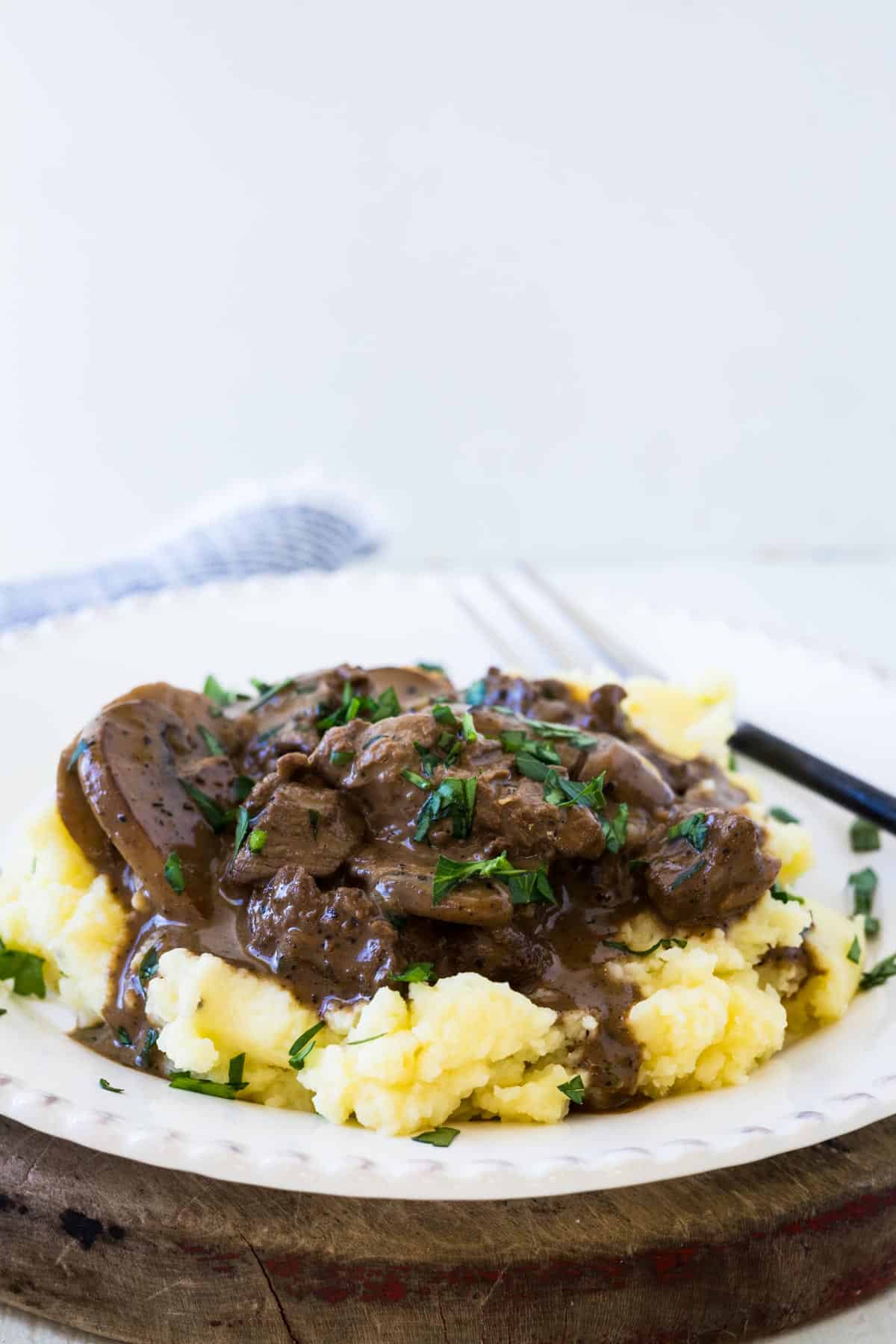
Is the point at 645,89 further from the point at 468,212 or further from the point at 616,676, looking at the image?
the point at 616,676

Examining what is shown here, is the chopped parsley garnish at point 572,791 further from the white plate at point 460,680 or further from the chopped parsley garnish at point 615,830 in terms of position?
the white plate at point 460,680

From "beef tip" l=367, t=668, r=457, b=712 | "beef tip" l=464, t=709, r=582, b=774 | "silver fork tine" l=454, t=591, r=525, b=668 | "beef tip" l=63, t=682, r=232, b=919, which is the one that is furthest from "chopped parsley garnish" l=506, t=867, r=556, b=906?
"silver fork tine" l=454, t=591, r=525, b=668

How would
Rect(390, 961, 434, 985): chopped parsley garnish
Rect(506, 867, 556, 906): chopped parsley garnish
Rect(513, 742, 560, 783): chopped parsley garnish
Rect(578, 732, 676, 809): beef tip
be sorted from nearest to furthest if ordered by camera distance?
Rect(390, 961, 434, 985): chopped parsley garnish
Rect(506, 867, 556, 906): chopped parsley garnish
Rect(513, 742, 560, 783): chopped parsley garnish
Rect(578, 732, 676, 809): beef tip

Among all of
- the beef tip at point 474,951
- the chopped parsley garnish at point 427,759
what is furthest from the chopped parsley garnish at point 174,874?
the chopped parsley garnish at point 427,759

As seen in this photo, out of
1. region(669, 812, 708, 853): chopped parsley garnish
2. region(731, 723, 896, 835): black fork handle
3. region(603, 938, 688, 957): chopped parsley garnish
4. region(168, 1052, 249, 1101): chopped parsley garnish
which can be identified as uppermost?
region(669, 812, 708, 853): chopped parsley garnish

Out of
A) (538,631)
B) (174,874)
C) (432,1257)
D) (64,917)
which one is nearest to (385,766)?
(174,874)

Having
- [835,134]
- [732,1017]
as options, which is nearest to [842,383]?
[835,134]

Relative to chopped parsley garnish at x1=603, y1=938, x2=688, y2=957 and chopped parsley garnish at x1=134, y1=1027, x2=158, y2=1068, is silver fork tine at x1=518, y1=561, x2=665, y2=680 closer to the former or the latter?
chopped parsley garnish at x1=603, y1=938, x2=688, y2=957
